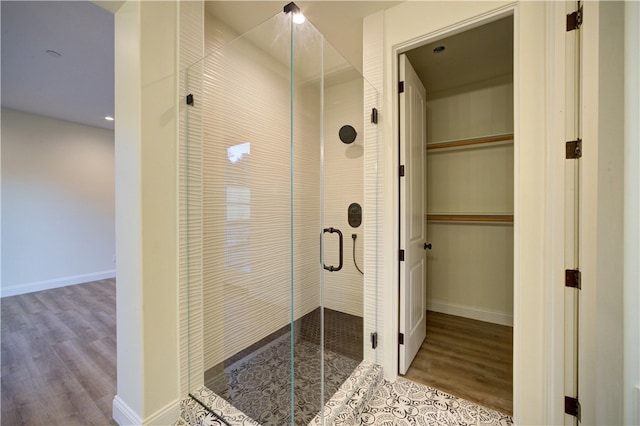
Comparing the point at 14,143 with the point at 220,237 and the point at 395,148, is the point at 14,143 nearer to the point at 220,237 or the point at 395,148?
the point at 220,237

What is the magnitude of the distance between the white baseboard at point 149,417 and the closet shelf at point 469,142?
11.2 feet

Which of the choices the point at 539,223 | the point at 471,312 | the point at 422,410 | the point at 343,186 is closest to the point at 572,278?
the point at 539,223

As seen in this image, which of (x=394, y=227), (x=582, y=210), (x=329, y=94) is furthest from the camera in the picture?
(x=329, y=94)

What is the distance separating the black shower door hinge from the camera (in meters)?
1.18

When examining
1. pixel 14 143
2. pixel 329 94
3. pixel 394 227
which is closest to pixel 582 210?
pixel 394 227

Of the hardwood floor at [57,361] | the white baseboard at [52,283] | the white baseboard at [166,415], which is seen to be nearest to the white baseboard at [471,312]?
the white baseboard at [166,415]

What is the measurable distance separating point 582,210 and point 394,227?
0.97 metres

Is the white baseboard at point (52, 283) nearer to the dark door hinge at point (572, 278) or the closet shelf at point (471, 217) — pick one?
the closet shelf at point (471, 217)

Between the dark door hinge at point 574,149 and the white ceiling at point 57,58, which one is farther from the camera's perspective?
the white ceiling at point 57,58

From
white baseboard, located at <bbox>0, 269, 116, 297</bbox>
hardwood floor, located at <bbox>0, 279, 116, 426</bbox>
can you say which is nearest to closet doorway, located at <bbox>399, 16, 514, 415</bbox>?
hardwood floor, located at <bbox>0, 279, 116, 426</bbox>

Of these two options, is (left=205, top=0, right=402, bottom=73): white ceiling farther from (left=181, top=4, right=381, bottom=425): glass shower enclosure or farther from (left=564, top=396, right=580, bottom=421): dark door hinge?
(left=564, top=396, right=580, bottom=421): dark door hinge

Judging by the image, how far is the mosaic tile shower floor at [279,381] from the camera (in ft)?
4.89

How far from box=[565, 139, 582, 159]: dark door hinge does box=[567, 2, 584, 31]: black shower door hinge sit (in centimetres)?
56

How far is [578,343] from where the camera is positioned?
1197mm
